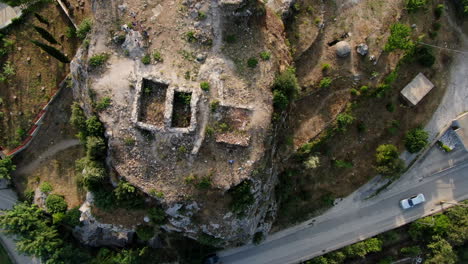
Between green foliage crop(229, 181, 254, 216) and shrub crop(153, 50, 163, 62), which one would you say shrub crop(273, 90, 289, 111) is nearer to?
green foliage crop(229, 181, 254, 216)

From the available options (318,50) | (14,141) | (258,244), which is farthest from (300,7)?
(14,141)

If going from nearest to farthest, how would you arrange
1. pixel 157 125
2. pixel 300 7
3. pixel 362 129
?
1. pixel 157 125
2. pixel 300 7
3. pixel 362 129

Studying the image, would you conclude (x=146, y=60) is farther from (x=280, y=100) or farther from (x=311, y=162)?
(x=311, y=162)

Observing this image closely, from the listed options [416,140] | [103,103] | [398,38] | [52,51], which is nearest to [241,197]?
[103,103]

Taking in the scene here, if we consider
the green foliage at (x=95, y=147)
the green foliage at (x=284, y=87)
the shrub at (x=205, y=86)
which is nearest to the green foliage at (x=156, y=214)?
the green foliage at (x=95, y=147)

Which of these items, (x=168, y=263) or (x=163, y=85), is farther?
(x=168, y=263)

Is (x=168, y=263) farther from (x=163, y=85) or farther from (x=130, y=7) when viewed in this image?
(x=130, y=7)

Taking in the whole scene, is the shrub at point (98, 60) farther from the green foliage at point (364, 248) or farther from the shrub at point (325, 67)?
the green foliage at point (364, 248)
